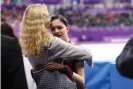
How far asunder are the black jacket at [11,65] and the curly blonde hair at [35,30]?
0.54 meters

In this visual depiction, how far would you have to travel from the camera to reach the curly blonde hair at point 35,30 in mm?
2078

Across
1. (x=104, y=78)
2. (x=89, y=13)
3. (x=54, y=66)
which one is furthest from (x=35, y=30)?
(x=89, y=13)

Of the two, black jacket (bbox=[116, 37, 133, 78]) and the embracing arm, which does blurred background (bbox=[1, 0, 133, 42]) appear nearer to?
the embracing arm

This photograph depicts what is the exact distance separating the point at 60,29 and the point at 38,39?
0.28m

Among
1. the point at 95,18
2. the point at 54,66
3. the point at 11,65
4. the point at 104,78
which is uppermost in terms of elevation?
the point at 11,65

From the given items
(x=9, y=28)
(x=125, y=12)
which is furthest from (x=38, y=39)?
(x=125, y=12)

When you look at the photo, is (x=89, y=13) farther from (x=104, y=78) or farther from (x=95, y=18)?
(x=104, y=78)

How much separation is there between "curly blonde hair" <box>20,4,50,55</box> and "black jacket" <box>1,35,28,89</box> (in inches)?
21.4

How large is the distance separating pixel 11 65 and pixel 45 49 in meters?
0.58

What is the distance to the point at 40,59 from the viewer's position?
2.13 m

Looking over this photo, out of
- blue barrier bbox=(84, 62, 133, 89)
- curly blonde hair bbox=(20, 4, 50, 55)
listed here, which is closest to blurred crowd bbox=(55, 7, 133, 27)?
blue barrier bbox=(84, 62, 133, 89)

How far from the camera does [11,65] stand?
4.99 ft

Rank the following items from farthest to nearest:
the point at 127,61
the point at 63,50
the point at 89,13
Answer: the point at 89,13, the point at 63,50, the point at 127,61

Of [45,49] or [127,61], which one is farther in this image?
[45,49]
